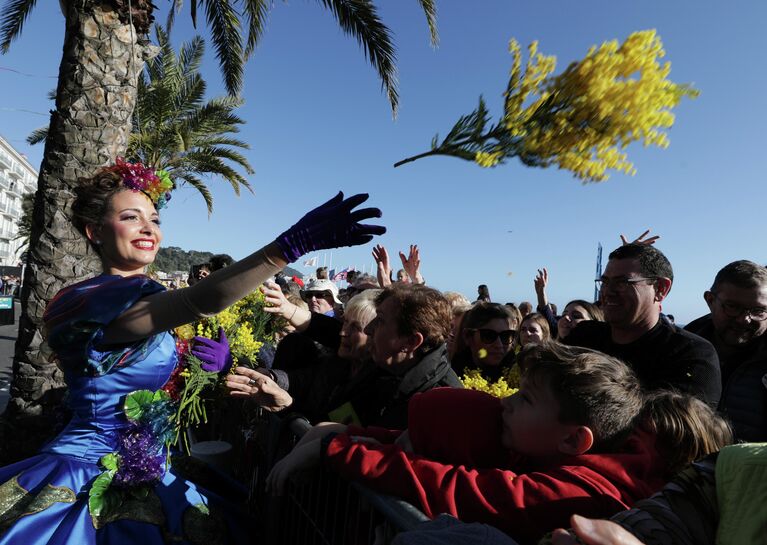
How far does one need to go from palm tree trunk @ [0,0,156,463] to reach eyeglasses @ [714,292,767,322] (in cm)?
466

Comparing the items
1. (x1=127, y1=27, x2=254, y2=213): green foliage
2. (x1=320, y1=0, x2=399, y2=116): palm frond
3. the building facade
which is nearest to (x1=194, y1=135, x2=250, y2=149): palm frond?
(x1=127, y1=27, x2=254, y2=213): green foliage

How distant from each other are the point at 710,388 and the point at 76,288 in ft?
9.67

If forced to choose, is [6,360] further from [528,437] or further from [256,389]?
[528,437]

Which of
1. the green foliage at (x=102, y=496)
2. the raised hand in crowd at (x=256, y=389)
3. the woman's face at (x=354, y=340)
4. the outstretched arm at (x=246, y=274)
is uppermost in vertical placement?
the outstretched arm at (x=246, y=274)

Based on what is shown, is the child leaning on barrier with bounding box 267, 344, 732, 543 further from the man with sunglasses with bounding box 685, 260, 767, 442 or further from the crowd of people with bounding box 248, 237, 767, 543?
the man with sunglasses with bounding box 685, 260, 767, 442

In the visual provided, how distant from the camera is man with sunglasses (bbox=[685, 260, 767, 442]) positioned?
288 centimetres

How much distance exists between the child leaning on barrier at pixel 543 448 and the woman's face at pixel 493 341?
200 cm

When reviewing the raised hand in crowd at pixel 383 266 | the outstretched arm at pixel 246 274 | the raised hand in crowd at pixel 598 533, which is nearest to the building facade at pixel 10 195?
the raised hand in crowd at pixel 383 266

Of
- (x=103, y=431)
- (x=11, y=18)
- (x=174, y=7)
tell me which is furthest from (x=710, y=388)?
(x=174, y=7)

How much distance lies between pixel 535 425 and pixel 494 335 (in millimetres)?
2164

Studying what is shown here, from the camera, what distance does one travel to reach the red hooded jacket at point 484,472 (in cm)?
128

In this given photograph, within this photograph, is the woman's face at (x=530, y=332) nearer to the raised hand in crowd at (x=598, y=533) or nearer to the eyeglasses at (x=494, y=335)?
the eyeglasses at (x=494, y=335)

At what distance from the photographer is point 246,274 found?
1.56 meters

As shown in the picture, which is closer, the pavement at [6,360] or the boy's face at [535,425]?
the boy's face at [535,425]
